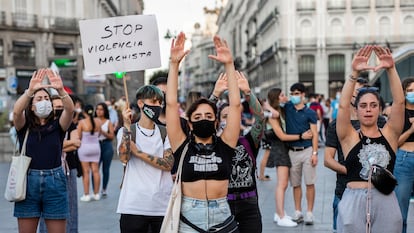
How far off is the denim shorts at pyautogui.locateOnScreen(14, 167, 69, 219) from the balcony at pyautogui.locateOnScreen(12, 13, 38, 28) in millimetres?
36862

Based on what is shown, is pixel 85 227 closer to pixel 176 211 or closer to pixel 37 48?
pixel 176 211

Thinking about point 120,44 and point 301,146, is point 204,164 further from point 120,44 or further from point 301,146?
point 301,146

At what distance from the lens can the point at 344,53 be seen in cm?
5972

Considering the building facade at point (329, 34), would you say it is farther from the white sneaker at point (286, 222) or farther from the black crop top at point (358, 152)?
the black crop top at point (358, 152)

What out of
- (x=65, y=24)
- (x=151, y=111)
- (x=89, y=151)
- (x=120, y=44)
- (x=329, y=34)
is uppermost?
(x=329, y=34)

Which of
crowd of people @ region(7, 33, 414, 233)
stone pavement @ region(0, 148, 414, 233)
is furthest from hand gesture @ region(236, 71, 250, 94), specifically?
stone pavement @ region(0, 148, 414, 233)

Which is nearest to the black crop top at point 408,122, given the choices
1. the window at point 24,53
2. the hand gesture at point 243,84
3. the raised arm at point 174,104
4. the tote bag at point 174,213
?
the hand gesture at point 243,84

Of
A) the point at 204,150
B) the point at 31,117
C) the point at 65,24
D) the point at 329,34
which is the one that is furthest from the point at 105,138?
the point at 329,34

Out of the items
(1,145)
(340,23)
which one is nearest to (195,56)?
(340,23)

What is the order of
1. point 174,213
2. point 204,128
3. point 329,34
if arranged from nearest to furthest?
point 174,213 → point 204,128 → point 329,34

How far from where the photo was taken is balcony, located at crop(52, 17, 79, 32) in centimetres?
4197

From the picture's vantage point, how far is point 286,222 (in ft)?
25.7

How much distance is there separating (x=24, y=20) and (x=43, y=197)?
1474 inches

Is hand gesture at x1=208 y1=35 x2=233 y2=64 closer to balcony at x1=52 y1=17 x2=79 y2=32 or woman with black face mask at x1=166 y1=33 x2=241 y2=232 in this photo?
woman with black face mask at x1=166 y1=33 x2=241 y2=232
